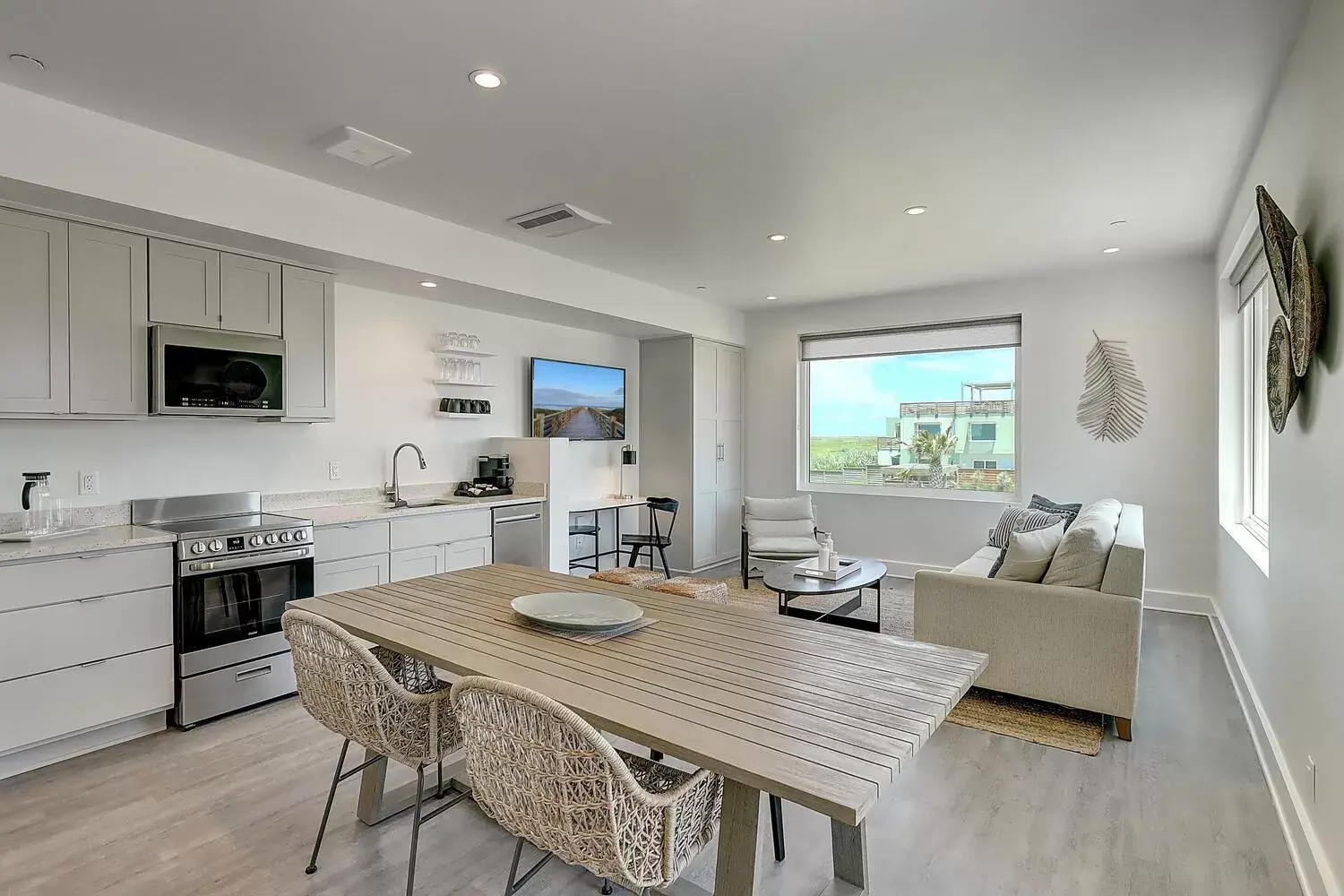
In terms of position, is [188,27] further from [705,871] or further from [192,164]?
[705,871]

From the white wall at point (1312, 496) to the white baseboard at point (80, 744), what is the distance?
169 inches

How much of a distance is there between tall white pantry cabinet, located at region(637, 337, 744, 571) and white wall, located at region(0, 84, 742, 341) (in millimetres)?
1618

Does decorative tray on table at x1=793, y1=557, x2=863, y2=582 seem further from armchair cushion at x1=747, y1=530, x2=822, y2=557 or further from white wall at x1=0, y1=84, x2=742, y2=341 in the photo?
white wall at x1=0, y1=84, x2=742, y2=341

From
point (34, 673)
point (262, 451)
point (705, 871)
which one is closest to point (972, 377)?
point (705, 871)

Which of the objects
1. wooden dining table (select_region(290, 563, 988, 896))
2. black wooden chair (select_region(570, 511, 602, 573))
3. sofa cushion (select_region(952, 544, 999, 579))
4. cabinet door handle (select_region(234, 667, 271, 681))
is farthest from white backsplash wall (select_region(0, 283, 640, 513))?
sofa cushion (select_region(952, 544, 999, 579))

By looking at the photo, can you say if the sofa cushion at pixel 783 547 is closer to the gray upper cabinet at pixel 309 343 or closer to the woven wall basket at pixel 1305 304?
the gray upper cabinet at pixel 309 343

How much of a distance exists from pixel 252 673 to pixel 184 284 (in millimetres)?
1892

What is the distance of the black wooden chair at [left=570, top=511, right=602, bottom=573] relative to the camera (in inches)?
232

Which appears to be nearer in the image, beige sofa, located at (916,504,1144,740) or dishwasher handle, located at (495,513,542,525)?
beige sofa, located at (916,504,1144,740)

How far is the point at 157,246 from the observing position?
10.4ft

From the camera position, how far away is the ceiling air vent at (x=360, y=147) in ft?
9.52

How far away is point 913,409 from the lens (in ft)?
20.7

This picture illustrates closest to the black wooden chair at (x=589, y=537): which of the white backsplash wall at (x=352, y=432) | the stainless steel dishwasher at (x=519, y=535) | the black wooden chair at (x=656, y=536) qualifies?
the black wooden chair at (x=656, y=536)

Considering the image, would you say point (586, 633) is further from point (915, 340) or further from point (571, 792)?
point (915, 340)
